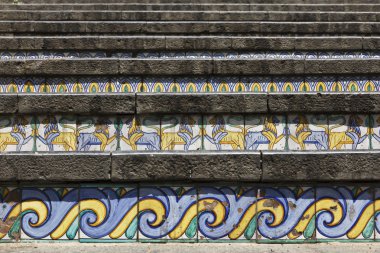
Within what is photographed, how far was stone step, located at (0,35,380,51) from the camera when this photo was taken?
747 centimetres

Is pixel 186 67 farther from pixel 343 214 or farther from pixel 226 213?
pixel 343 214

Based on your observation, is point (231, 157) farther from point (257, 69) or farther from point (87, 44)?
point (87, 44)

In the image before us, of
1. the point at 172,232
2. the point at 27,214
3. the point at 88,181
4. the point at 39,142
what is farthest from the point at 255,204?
the point at 39,142

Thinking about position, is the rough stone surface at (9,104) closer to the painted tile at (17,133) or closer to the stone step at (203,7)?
the painted tile at (17,133)

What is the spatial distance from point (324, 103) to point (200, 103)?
1.02m

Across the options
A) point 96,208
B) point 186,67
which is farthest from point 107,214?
point 186,67

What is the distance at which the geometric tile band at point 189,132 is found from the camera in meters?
3.91

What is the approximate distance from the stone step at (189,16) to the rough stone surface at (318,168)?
20.5 feet

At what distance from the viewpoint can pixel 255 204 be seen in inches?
132

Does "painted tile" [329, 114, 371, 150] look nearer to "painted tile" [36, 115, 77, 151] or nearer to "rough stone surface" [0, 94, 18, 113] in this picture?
"painted tile" [36, 115, 77, 151]

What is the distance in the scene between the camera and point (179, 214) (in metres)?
3.32

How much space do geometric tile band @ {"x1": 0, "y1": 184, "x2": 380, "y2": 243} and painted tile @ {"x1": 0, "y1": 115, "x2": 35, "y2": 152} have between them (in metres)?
0.66

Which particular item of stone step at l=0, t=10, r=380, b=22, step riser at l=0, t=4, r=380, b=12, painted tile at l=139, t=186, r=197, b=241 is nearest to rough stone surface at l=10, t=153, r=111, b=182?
painted tile at l=139, t=186, r=197, b=241

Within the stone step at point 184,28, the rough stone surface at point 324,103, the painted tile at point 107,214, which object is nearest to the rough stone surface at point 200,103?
the rough stone surface at point 324,103
